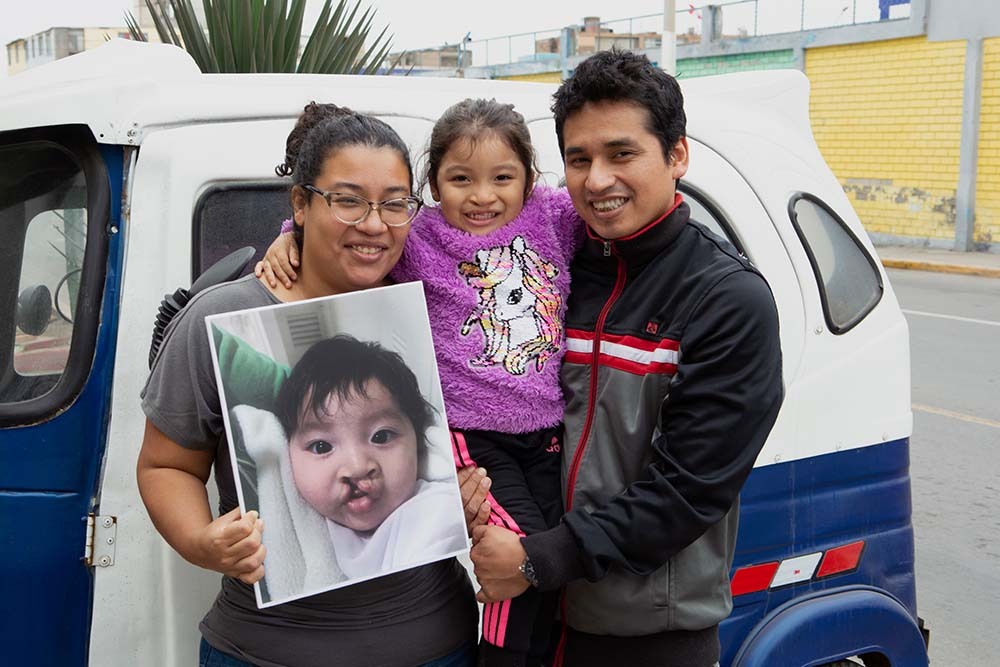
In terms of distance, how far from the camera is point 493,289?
2.11 meters

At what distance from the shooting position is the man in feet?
6.05

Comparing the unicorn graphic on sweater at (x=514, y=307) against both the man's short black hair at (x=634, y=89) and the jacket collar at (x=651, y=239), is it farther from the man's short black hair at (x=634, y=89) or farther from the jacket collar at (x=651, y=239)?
the man's short black hair at (x=634, y=89)

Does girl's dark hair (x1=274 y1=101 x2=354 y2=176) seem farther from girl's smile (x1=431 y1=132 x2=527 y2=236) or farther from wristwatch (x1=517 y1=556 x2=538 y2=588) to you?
wristwatch (x1=517 y1=556 x2=538 y2=588)

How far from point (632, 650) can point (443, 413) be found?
1.96 feet

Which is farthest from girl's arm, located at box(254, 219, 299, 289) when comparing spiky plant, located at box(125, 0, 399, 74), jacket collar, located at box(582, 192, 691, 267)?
spiky plant, located at box(125, 0, 399, 74)

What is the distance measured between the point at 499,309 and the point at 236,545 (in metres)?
0.69

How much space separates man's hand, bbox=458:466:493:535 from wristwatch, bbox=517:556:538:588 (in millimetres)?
105

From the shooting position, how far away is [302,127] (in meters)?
2.12

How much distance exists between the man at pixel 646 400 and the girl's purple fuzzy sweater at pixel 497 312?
61 mm

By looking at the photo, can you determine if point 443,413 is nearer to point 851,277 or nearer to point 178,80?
point 178,80

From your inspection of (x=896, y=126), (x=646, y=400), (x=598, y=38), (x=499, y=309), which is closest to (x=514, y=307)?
(x=499, y=309)

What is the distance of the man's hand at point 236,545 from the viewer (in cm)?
170

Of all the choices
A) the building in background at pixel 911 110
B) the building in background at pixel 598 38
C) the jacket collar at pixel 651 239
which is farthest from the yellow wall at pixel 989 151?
the jacket collar at pixel 651 239

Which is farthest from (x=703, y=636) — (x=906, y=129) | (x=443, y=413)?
(x=906, y=129)
